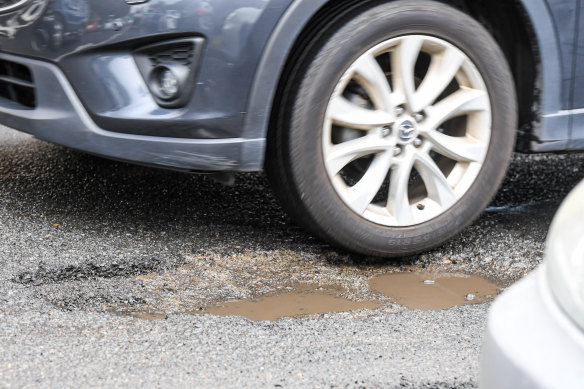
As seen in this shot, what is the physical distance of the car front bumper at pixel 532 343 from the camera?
116cm

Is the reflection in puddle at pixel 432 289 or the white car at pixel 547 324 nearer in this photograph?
the white car at pixel 547 324

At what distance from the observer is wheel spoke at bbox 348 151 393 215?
269cm

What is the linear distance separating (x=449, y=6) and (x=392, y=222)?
795 millimetres

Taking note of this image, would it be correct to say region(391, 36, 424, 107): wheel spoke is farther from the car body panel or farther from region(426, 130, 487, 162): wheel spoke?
the car body panel

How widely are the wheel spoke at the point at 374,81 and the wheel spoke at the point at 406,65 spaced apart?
47 mm

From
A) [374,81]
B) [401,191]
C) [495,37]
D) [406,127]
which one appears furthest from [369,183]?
[495,37]

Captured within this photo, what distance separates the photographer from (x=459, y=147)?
2.79 m

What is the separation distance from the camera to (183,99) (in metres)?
2.46

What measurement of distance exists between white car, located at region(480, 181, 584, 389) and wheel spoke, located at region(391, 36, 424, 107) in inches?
52.6

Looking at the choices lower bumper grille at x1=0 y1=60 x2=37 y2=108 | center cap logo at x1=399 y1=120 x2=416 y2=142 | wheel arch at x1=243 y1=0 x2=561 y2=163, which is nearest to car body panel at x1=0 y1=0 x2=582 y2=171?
wheel arch at x1=243 y1=0 x2=561 y2=163

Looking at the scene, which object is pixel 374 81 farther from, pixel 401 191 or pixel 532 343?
pixel 532 343

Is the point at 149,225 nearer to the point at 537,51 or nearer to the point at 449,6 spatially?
the point at 449,6

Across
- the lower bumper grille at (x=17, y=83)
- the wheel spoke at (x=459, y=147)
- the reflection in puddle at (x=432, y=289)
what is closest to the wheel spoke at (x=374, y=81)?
the wheel spoke at (x=459, y=147)

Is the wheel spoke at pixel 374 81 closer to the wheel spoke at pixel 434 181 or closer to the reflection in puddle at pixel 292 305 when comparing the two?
the wheel spoke at pixel 434 181
